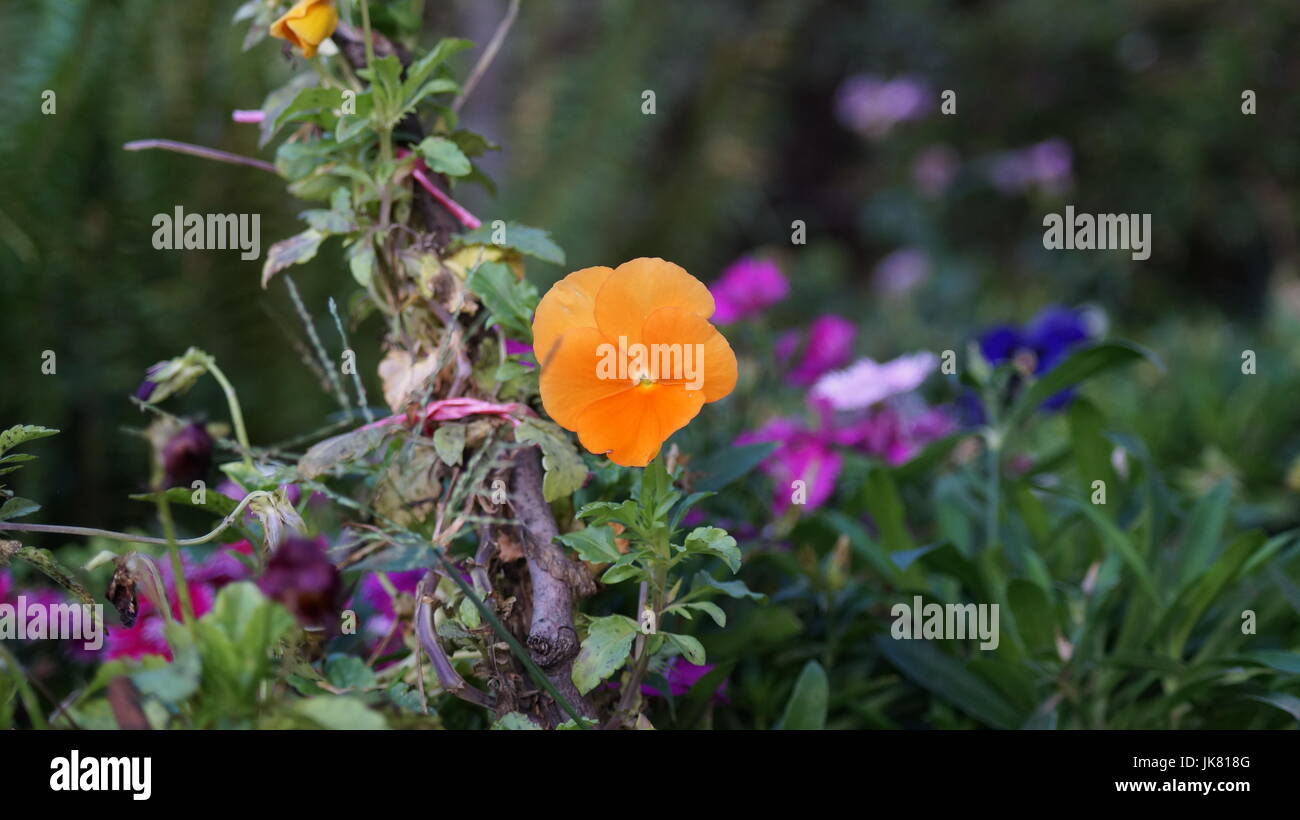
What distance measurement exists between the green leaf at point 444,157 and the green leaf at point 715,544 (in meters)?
0.33

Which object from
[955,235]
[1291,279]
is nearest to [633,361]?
[1291,279]

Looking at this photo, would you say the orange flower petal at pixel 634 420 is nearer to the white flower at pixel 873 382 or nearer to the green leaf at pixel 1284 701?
the green leaf at pixel 1284 701

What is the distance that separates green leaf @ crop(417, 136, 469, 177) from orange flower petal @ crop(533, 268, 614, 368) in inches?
6.0

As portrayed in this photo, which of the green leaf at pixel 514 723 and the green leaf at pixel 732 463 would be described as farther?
the green leaf at pixel 732 463

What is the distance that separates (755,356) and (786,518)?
500mm

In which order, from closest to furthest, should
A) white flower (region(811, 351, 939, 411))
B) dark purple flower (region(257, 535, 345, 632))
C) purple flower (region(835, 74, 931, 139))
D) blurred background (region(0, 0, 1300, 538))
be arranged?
1. dark purple flower (region(257, 535, 345, 632))
2. white flower (region(811, 351, 939, 411))
3. blurred background (region(0, 0, 1300, 538))
4. purple flower (region(835, 74, 931, 139))

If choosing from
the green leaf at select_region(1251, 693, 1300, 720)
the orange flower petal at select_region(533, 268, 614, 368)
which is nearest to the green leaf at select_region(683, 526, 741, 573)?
the orange flower petal at select_region(533, 268, 614, 368)

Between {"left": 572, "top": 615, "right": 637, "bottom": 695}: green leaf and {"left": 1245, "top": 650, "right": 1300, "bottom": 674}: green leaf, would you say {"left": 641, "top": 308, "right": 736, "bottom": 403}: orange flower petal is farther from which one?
{"left": 1245, "top": 650, "right": 1300, "bottom": 674}: green leaf

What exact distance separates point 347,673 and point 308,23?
51cm

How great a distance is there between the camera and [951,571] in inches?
44.2

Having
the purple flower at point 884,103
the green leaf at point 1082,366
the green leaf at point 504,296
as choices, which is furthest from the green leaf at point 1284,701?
the purple flower at point 884,103

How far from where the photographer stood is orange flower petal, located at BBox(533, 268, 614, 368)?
2.32 ft

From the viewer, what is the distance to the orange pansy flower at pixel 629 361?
0.70m

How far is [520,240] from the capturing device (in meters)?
0.82
